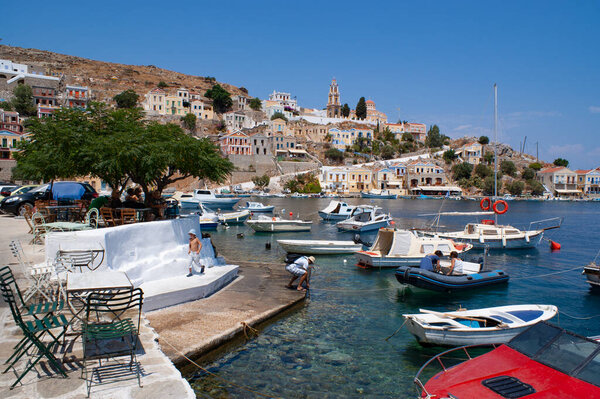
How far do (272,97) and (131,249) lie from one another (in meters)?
165

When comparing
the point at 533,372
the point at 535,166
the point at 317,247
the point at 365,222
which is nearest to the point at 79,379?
the point at 533,372

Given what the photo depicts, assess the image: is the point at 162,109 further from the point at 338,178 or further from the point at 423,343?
the point at 423,343

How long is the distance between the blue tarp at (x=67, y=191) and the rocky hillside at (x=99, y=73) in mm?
111522

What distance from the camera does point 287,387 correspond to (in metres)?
8.01

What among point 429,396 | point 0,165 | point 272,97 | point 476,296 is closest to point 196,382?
point 429,396

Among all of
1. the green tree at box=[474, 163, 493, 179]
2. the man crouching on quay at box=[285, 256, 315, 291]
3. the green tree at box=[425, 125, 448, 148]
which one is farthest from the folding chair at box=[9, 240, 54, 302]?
the green tree at box=[425, 125, 448, 148]

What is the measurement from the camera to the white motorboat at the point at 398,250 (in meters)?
20.4

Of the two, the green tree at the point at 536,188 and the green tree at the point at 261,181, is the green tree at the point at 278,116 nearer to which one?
the green tree at the point at 261,181

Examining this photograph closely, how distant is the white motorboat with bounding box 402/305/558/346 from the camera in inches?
395

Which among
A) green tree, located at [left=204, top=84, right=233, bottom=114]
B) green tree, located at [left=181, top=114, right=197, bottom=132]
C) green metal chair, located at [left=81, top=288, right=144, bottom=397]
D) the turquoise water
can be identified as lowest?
the turquoise water

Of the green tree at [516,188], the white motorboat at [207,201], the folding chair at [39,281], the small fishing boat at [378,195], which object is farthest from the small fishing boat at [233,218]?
the green tree at [516,188]

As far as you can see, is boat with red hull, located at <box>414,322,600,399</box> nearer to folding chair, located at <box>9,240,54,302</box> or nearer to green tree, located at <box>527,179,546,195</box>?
folding chair, located at <box>9,240,54,302</box>

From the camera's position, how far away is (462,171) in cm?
11512

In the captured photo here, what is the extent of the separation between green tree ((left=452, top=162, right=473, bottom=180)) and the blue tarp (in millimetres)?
108879
